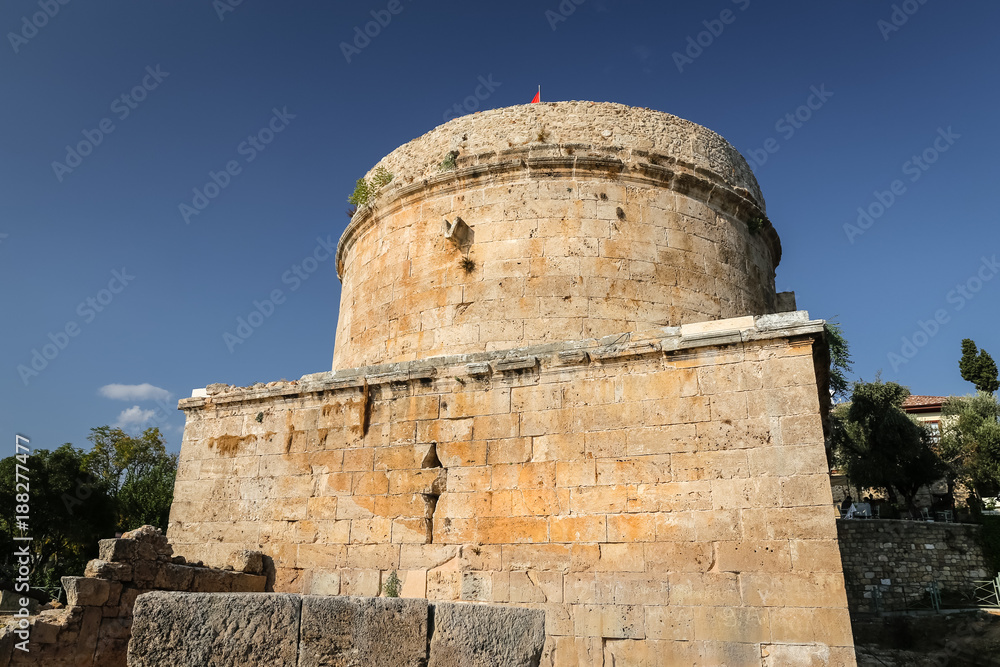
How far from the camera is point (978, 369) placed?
3584 cm

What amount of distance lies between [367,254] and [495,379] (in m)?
3.74

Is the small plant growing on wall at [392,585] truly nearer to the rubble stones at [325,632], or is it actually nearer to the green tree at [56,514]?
the rubble stones at [325,632]

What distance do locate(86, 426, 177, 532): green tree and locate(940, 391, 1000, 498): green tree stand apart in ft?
97.3

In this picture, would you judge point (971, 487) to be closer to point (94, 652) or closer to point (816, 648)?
point (816, 648)

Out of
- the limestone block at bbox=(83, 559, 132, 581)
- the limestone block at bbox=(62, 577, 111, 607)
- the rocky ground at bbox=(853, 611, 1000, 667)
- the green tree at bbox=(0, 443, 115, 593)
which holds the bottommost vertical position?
the rocky ground at bbox=(853, 611, 1000, 667)

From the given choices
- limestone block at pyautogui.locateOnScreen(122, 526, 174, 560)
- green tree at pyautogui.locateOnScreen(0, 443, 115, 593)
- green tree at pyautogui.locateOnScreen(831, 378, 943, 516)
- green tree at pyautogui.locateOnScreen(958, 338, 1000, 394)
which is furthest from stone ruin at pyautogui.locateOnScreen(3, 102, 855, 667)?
green tree at pyautogui.locateOnScreen(958, 338, 1000, 394)

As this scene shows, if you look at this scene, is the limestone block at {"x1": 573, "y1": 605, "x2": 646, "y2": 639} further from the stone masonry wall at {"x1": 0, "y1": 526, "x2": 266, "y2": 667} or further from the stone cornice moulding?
the stone masonry wall at {"x1": 0, "y1": 526, "x2": 266, "y2": 667}

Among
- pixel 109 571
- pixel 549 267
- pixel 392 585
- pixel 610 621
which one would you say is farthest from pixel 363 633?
pixel 549 267

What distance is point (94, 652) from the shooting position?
19.2 feet

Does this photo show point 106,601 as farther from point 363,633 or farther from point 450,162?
point 450,162

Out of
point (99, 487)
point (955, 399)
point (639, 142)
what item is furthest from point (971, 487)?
point (99, 487)

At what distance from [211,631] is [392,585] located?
143 inches

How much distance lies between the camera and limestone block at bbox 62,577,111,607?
18.7ft

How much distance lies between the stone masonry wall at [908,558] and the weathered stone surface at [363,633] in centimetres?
2150
